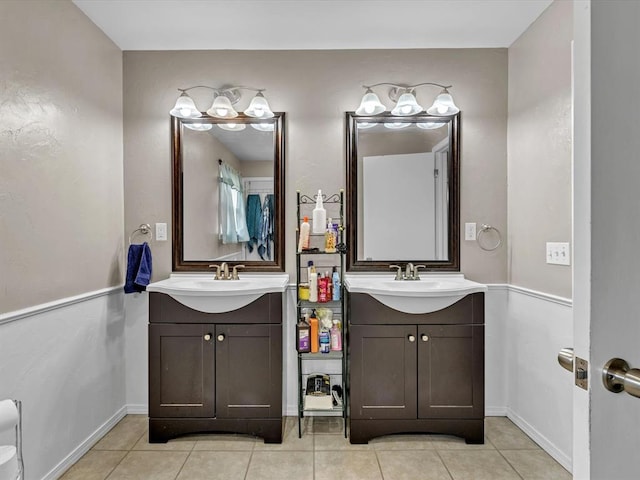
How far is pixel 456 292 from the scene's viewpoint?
2076 millimetres

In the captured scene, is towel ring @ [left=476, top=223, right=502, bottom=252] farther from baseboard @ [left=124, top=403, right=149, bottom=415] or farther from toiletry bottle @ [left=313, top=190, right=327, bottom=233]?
baseboard @ [left=124, top=403, right=149, bottom=415]

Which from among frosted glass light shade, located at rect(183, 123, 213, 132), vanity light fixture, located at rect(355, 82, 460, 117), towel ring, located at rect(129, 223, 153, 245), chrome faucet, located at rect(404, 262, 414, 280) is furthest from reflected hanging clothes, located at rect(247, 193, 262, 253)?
chrome faucet, located at rect(404, 262, 414, 280)

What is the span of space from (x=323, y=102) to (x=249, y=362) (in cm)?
166

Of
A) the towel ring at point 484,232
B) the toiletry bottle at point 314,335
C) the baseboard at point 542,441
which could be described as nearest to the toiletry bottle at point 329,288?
the toiletry bottle at point 314,335

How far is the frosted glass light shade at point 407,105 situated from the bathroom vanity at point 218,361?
1.38 m

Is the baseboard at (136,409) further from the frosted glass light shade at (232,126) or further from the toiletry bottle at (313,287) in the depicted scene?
the frosted glass light shade at (232,126)

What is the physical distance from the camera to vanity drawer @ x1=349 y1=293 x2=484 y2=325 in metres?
2.12

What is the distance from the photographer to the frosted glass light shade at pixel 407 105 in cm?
242

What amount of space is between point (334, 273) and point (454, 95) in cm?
139

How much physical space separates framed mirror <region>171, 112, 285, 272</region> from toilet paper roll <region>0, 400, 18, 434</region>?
1.32 metres

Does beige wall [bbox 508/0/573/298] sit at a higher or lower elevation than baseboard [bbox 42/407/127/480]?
higher

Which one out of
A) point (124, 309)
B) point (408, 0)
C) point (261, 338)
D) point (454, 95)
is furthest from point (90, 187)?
point (454, 95)

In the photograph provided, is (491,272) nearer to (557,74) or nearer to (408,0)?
Result: (557,74)

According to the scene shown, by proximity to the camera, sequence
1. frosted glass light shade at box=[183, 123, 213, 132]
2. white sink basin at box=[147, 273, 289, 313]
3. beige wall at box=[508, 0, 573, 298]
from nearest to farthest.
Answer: beige wall at box=[508, 0, 573, 298]
white sink basin at box=[147, 273, 289, 313]
frosted glass light shade at box=[183, 123, 213, 132]
